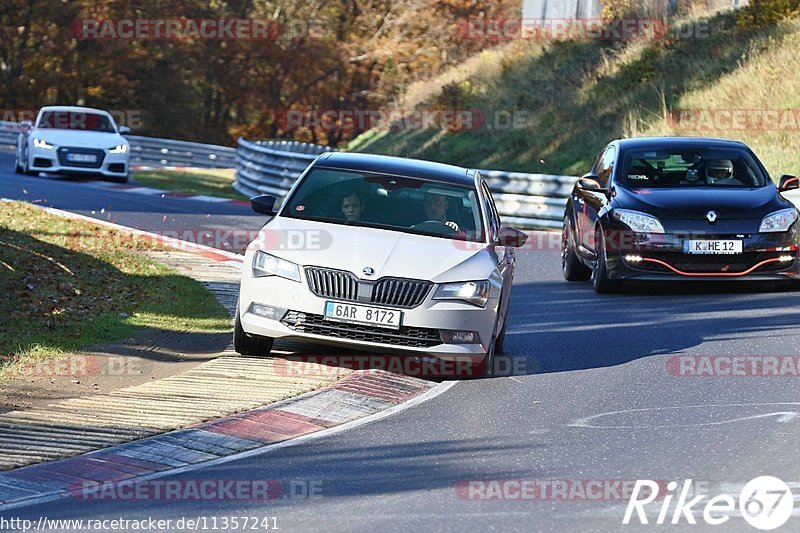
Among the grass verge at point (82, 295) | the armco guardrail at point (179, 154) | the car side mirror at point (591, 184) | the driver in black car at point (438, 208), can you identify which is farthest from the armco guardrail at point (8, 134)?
the driver in black car at point (438, 208)

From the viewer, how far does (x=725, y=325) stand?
43.9 ft

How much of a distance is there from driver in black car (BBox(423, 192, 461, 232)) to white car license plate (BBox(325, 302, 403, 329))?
1.36m

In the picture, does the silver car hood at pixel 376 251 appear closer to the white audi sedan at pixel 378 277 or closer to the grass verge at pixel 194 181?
the white audi sedan at pixel 378 277

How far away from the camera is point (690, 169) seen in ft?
52.7

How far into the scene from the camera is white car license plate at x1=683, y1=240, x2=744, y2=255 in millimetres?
15000

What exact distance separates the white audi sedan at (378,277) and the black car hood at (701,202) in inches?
157

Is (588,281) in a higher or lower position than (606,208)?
lower

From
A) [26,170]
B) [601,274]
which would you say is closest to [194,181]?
[26,170]

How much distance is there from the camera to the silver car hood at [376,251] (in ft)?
34.2

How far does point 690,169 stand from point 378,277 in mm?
6748

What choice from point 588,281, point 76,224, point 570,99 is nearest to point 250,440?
point 588,281

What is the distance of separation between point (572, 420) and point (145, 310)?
5.33m

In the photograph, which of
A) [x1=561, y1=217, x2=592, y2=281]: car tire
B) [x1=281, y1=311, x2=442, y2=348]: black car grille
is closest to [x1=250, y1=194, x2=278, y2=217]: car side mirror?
[x1=281, y1=311, x2=442, y2=348]: black car grille

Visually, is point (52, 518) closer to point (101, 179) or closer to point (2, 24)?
point (101, 179)
